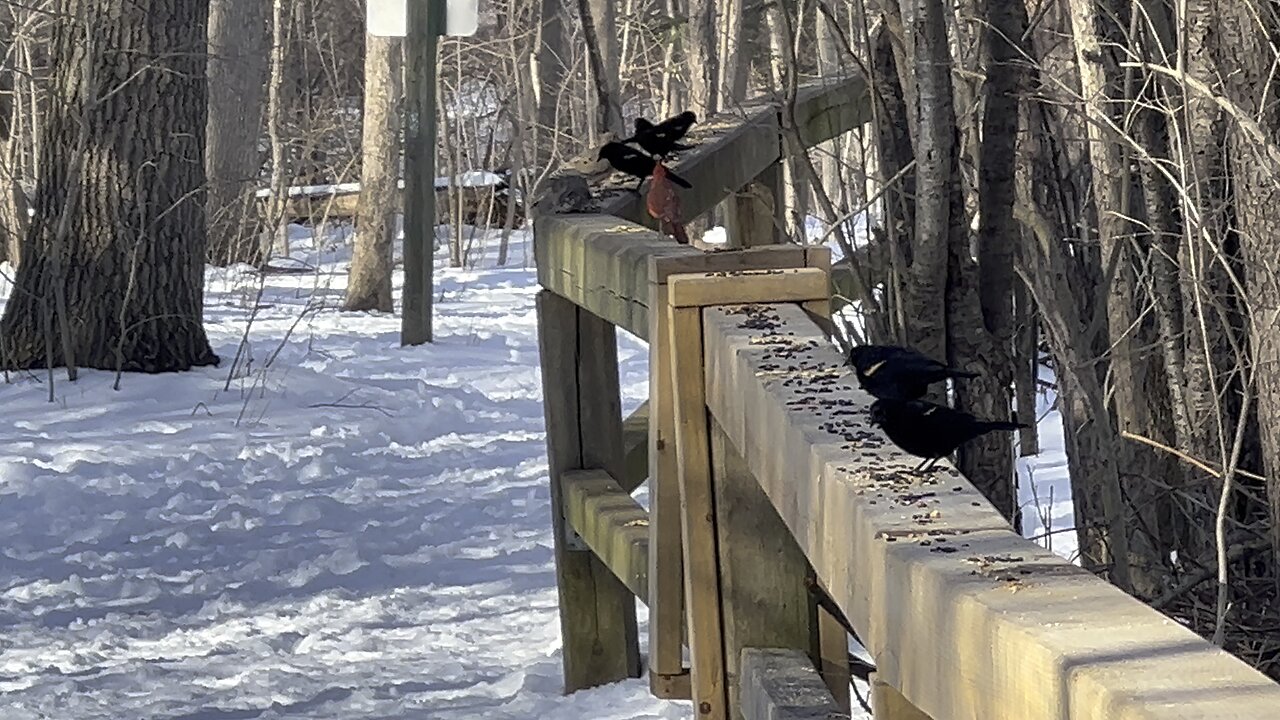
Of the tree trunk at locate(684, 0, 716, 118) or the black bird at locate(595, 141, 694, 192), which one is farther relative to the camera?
the tree trunk at locate(684, 0, 716, 118)

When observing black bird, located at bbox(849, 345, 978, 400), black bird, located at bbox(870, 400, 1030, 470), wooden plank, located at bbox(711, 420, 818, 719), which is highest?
black bird, located at bbox(849, 345, 978, 400)

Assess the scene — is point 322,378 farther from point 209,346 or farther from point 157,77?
point 157,77

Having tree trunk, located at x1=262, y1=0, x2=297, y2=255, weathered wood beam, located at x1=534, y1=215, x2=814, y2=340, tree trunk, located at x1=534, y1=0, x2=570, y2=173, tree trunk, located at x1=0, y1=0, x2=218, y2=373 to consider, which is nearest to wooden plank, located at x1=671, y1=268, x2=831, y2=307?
weathered wood beam, located at x1=534, y1=215, x2=814, y2=340

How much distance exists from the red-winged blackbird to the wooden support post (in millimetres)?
2715

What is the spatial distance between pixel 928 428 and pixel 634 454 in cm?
303

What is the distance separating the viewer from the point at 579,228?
4.42 meters

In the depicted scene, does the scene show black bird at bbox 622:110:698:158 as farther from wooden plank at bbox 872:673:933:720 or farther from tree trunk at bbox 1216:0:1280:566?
wooden plank at bbox 872:673:933:720

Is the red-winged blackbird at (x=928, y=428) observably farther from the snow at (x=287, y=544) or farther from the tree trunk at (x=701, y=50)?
the tree trunk at (x=701, y=50)

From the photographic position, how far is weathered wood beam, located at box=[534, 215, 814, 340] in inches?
125

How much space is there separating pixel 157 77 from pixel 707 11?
9832mm

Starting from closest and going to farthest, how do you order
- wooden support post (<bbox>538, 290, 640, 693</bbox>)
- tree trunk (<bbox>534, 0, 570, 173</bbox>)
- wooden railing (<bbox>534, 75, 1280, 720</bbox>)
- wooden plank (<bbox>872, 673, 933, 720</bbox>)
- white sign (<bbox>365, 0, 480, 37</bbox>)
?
wooden railing (<bbox>534, 75, 1280, 720</bbox>) → wooden plank (<bbox>872, 673, 933, 720</bbox>) → wooden support post (<bbox>538, 290, 640, 693</bbox>) → white sign (<bbox>365, 0, 480, 37</bbox>) → tree trunk (<bbox>534, 0, 570, 173</bbox>)

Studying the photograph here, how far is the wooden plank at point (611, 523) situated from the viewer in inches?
154

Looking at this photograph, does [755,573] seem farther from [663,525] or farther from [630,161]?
[630,161]

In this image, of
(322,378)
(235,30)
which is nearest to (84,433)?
(322,378)
